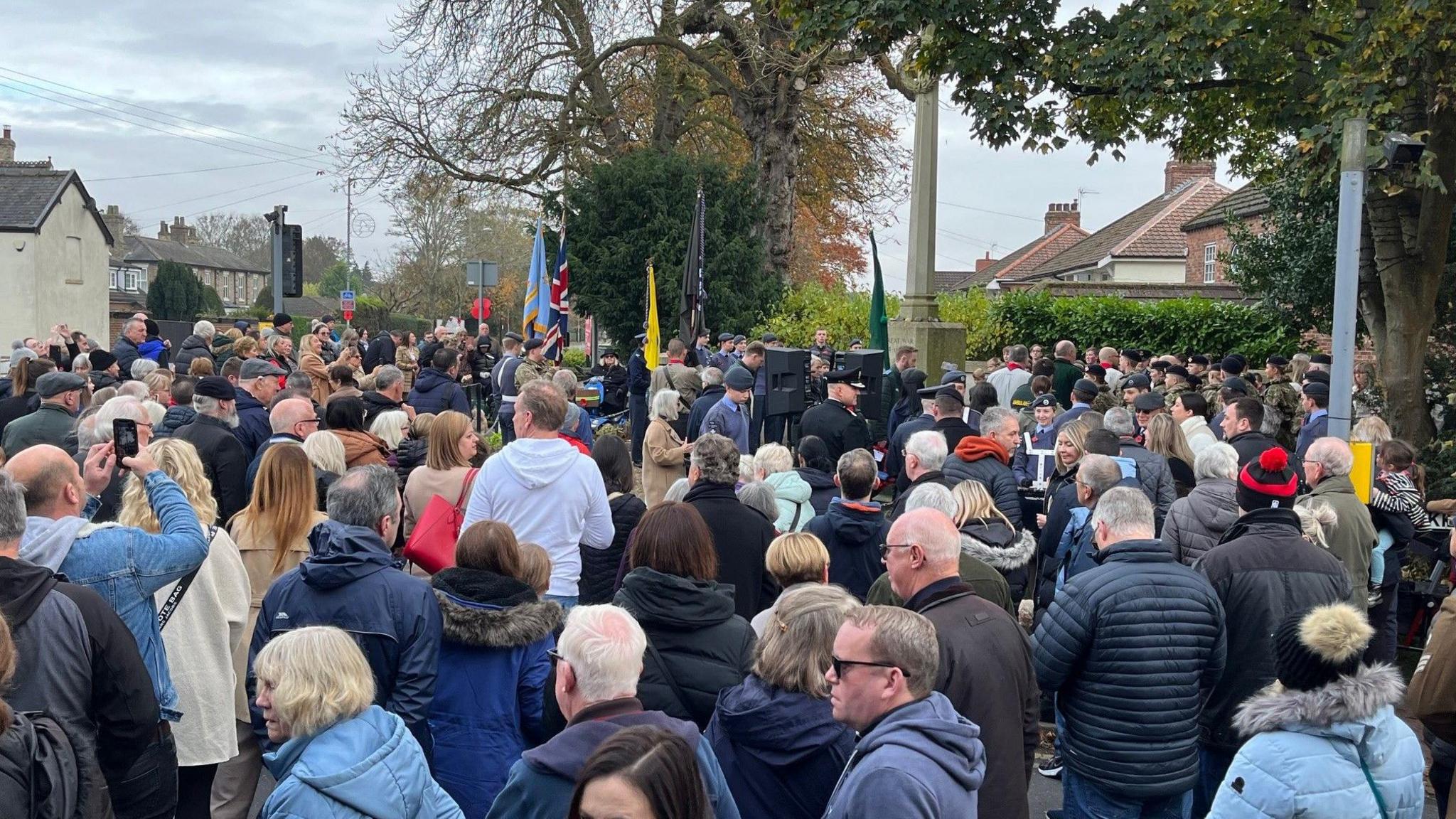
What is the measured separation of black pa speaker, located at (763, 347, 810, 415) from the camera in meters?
11.5

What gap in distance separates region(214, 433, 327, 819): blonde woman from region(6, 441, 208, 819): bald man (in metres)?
0.81

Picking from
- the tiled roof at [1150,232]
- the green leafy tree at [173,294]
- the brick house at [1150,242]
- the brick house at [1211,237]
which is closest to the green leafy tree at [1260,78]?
the brick house at [1211,237]

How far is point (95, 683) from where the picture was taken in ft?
12.5

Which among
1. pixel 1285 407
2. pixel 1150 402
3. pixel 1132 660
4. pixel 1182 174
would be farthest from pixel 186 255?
pixel 1132 660

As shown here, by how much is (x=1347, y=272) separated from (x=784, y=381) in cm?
559

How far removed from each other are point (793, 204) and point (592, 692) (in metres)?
24.9

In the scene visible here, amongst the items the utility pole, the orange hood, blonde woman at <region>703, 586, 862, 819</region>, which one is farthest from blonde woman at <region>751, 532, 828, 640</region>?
the utility pole

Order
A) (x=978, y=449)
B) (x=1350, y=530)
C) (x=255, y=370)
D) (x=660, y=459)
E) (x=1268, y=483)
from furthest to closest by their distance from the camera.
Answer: (x=660, y=459) → (x=255, y=370) → (x=978, y=449) → (x=1350, y=530) → (x=1268, y=483)

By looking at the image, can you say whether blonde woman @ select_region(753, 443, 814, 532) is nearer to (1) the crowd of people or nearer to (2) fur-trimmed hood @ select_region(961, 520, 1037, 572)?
(1) the crowd of people

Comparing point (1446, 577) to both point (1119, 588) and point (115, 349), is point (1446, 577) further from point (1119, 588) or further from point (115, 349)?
point (115, 349)

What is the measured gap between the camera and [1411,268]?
11.6 m

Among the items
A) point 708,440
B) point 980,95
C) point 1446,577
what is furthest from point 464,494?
point 980,95

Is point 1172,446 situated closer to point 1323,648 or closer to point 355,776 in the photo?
point 1323,648

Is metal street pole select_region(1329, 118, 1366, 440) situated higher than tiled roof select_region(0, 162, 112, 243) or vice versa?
tiled roof select_region(0, 162, 112, 243)
